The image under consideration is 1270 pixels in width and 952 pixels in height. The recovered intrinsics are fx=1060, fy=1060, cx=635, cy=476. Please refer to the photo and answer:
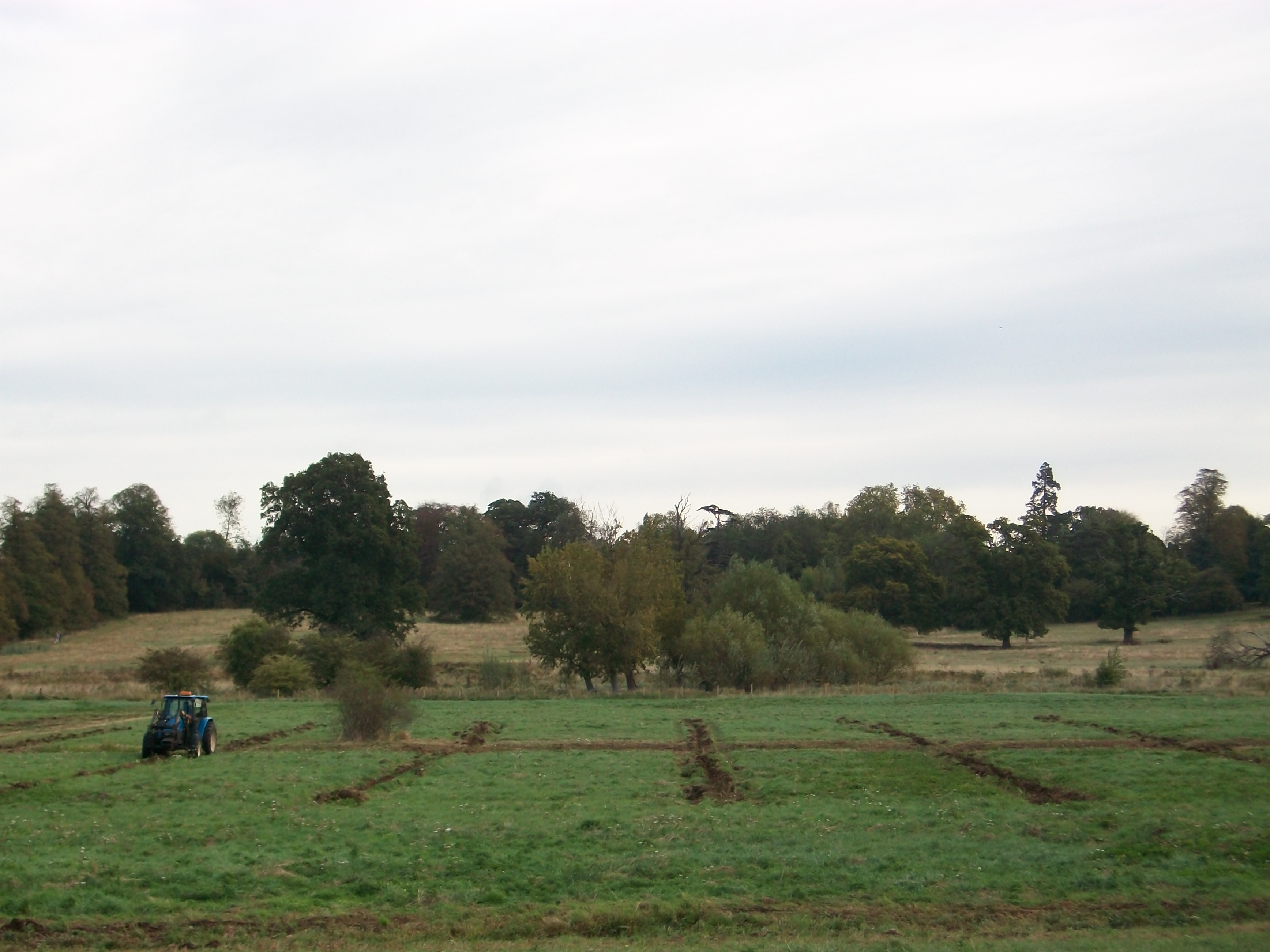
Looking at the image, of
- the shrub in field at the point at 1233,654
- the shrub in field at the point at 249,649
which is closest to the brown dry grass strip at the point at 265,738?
the shrub in field at the point at 249,649

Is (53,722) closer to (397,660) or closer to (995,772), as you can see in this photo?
(397,660)

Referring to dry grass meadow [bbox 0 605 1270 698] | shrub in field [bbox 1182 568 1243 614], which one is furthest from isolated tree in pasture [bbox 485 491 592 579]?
shrub in field [bbox 1182 568 1243 614]

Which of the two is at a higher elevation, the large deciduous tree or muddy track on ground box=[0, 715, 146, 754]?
the large deciduous tree

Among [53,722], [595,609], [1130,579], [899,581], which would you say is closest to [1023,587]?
[1130,579]

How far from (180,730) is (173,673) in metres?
27.0

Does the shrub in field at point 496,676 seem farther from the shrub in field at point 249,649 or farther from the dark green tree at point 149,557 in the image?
Answer: the dark green tree at point 149,557

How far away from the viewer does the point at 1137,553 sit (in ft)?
257

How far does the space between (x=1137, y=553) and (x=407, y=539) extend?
174 ft

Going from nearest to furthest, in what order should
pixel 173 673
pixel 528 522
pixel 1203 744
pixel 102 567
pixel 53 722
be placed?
pixel 1203 744
pixel 53 722
pixel 173 673
pixel 102 567
pixel 528 522

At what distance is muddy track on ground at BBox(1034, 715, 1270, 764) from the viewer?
78.3 feet

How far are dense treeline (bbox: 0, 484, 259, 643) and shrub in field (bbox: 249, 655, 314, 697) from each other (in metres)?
35.2

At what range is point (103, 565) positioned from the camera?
313 ft

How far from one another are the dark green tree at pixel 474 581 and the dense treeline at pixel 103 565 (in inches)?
686

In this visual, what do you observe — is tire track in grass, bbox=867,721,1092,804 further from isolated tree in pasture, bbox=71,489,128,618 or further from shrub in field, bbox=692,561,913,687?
isolated tree in pasture, bbox=71,489,128,618
